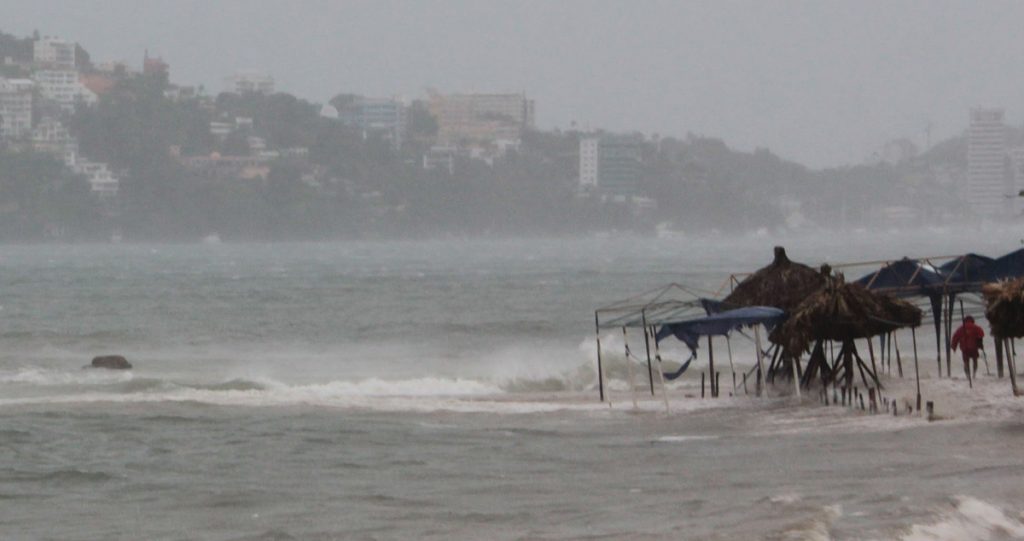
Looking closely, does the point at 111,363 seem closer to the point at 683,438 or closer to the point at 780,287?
the point at 780,287

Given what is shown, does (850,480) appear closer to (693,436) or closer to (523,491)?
(523,491)

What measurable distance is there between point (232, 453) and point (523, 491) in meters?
4.92

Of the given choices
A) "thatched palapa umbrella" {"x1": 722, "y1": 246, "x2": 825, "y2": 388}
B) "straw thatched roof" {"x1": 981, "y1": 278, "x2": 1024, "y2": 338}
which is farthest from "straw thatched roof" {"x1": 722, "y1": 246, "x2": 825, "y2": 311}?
"straw thatched roof" {"x1": 981, "y1": 278, "x2": 1024, "y2": 338}

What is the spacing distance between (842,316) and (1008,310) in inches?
100

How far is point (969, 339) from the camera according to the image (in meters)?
25.5

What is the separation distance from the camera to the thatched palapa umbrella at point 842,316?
2317cm

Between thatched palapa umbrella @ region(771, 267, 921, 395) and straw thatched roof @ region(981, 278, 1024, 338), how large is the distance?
82.5 inches

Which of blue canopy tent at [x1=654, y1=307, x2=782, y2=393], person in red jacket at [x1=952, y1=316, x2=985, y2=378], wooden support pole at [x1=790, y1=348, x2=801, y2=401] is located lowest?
wooden support pole at [x1=790, y1=348, x2=801, y2=401]

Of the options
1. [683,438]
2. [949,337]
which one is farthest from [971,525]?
[949,337]

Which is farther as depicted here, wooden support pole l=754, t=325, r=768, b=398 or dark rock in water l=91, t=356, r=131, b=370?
dark rock in water l=91, t=356, r=131, b=370

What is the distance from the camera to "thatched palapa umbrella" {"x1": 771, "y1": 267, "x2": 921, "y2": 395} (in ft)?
76.0

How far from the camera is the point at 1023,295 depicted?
823 inches

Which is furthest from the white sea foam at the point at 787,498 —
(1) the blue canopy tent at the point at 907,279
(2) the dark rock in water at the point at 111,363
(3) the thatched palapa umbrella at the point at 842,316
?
(2) the dark rock in water at the point at 111,363

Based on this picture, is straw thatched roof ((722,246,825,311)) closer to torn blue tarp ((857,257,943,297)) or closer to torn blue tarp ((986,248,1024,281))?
torn blue tarp ((857,257,943,297))
